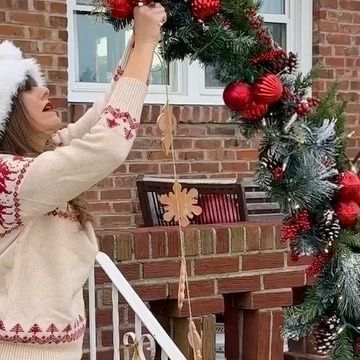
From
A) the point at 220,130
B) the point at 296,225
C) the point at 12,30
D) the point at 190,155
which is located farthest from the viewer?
the point at 220,130

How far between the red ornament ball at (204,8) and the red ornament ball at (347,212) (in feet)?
2.02

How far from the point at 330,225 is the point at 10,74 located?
94 cm

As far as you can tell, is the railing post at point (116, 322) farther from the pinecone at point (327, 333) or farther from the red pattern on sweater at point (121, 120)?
the red pattern on sweater at point (121, 120)

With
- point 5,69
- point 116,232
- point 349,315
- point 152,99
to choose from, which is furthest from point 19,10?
point 349,315

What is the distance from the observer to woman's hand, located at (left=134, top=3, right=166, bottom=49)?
2137 mm

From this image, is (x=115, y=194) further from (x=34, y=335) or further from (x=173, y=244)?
(x=34, y=335)

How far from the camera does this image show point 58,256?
7.28 feet

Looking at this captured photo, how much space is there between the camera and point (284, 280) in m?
3.76

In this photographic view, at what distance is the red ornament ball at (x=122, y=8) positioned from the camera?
227cm

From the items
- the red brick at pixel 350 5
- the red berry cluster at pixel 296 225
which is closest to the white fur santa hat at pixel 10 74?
the red berry cluster at pixel 296 225

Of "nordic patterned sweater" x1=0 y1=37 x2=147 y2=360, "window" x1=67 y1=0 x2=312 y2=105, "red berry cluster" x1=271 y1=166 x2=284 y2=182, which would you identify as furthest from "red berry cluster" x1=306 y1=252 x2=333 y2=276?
"window" x1=67 y1=0 x2=312 y2=105

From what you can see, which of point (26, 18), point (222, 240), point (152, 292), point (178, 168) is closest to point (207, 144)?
point (178, 168)

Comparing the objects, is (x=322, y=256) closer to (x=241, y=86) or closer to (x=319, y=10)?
(x=241, y=86)

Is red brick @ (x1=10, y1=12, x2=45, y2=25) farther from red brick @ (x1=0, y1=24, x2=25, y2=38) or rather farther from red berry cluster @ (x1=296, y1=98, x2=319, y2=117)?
red berry cluster @ (x1=296, y1=98, x2=319, y2=117)
